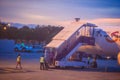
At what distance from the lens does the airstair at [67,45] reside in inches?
1407

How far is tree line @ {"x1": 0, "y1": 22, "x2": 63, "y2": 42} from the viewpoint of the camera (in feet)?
292

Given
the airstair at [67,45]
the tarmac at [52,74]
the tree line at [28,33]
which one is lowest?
the tarmac at [52,74]

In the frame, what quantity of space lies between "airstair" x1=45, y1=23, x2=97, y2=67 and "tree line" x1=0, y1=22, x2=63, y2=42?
48036mm

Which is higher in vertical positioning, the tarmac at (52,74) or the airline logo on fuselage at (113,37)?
the airline logo on fuselage at (113,37)

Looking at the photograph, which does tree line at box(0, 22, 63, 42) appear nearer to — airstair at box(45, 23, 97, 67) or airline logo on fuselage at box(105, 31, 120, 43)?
airstair at box(45, 23, 97, 67)

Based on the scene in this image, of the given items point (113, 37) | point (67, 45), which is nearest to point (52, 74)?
point (67, 45)

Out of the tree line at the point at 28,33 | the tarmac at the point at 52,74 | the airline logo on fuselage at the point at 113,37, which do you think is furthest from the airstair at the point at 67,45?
the tree line at the point at 28,33

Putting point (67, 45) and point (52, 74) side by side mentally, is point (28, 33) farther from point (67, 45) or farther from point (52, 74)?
point (52, 74)

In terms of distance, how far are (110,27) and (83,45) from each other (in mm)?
4395

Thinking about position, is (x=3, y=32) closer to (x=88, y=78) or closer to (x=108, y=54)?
(x=108, y=54)

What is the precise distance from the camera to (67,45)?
37281mm

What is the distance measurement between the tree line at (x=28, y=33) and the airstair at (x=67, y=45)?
158ft

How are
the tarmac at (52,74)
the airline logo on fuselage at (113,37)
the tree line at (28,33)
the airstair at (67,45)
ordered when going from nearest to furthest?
the tarmac at (52,74) < the airstair at (67,45) < the airline logo on fuselage at (113,37) < the tree line at (28,33)

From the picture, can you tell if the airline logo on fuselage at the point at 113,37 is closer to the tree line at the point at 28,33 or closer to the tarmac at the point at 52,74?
the tarmac at the point at 52,74
